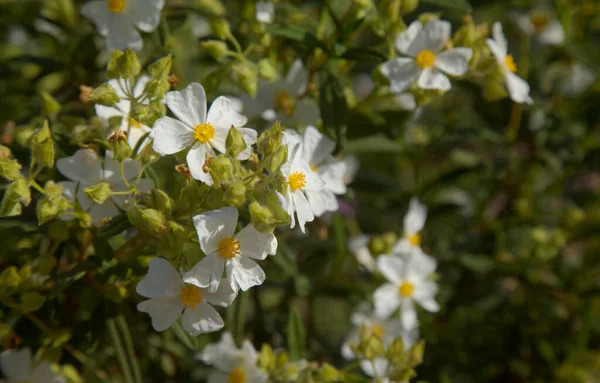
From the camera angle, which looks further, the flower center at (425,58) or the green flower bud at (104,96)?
the flower center at (425,58)

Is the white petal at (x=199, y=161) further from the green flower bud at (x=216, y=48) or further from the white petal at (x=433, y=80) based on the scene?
the white petal at (x=433, y=80)

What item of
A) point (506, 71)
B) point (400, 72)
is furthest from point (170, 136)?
point (506, 71)

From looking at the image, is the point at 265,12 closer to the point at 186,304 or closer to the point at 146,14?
the point at 146,14

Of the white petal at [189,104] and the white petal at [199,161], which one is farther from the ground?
the white petal at [189,104]

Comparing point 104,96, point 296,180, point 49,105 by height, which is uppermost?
point 104,96

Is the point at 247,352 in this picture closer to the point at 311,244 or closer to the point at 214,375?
the point at 214,375

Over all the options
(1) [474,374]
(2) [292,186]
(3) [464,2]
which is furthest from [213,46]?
(1) [474,374]

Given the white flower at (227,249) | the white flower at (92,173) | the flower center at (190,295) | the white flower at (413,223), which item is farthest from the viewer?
the white flower at (413,223)

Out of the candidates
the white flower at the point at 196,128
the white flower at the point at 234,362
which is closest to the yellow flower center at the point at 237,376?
the white flower at the point at 234,362
